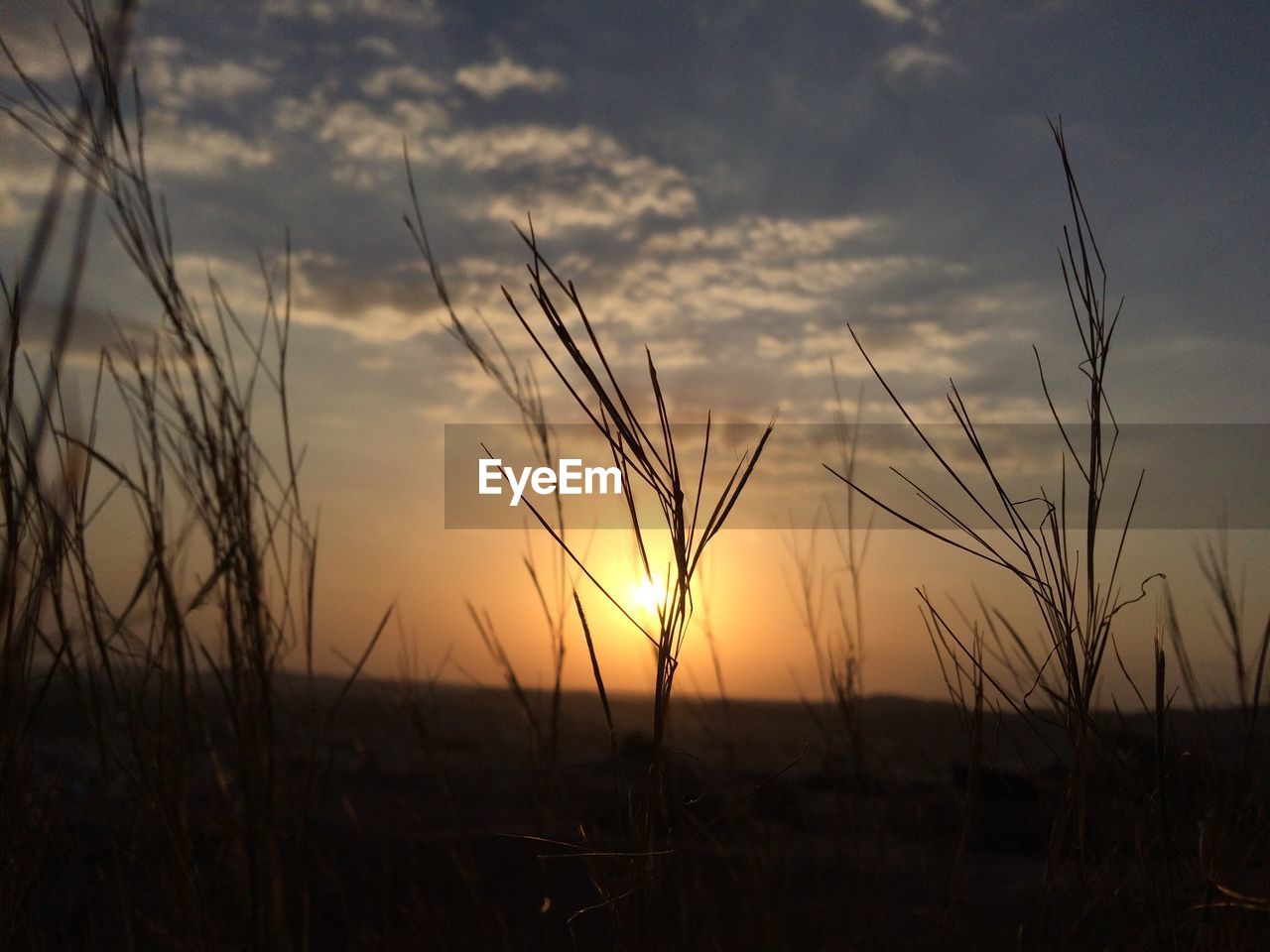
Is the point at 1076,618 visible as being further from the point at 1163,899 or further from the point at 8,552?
the point at 8,552

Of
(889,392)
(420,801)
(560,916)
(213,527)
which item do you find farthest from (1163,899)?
(420,801)

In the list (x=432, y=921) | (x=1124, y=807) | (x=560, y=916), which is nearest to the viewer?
(x=1124, y=807)

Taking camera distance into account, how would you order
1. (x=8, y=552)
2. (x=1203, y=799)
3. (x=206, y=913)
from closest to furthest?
(x=8, y=552) → (x=206, y=913) → (x=1203, y=799)

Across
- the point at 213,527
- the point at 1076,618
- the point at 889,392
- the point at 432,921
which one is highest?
the point at 889,392

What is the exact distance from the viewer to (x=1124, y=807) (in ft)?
4.46

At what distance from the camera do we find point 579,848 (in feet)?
2.85

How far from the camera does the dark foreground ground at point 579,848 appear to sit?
1046 millimetres

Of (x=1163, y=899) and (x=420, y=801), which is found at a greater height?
(x=1163, y=899)

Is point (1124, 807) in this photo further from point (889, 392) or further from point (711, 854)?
point (711, 854)

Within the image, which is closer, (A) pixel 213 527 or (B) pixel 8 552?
Answer: (B) pixel 8 552

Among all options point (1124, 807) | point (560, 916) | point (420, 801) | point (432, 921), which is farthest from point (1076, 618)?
point (420, 801)

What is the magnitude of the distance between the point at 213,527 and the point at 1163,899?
3.67ft

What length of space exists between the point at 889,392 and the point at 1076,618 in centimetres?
33

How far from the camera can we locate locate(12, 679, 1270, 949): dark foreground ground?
1.05 m
